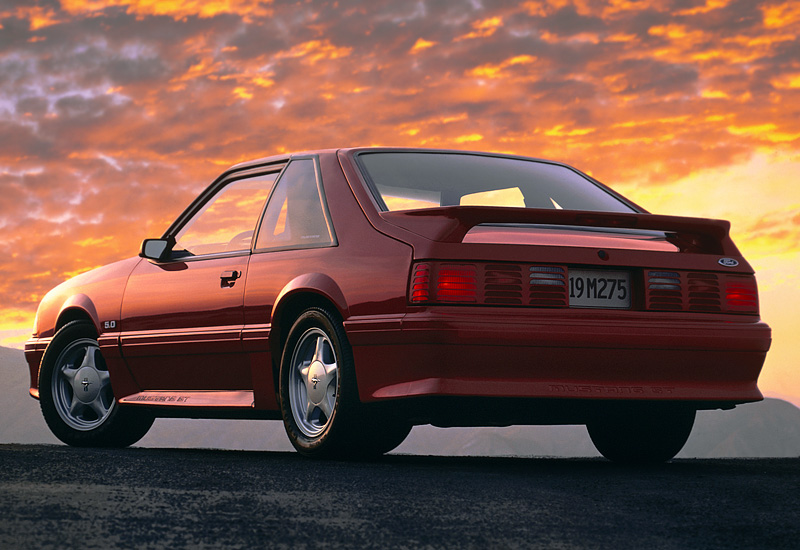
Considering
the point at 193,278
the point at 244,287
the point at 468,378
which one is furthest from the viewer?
the point at 193,278

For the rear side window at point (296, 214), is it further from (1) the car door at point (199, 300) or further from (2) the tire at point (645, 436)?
(2) the tire at point (645, 436)

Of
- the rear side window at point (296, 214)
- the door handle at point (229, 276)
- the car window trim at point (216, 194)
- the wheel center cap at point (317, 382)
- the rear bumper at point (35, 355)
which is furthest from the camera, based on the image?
the rear bumper at point (35, 355)

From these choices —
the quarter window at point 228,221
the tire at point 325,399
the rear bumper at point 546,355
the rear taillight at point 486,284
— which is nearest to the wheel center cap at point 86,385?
the quarter window at point 228,221

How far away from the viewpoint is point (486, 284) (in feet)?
16.9

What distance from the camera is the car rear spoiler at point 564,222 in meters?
5.23

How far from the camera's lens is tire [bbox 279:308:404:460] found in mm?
5469

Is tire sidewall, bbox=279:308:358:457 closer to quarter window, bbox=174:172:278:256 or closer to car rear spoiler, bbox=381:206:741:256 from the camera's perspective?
car rear spoiler, bbox=381:206:741:256

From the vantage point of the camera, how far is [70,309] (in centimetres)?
786

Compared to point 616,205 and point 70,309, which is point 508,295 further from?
point 70,309

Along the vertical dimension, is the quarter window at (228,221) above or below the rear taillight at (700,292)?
above

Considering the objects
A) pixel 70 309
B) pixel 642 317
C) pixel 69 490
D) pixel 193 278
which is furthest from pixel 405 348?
pixel 70 309

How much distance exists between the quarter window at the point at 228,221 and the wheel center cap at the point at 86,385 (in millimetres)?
1171

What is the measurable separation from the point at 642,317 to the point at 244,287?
230 cm

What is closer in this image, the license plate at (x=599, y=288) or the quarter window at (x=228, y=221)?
the license plate at (x=599, y=288)
